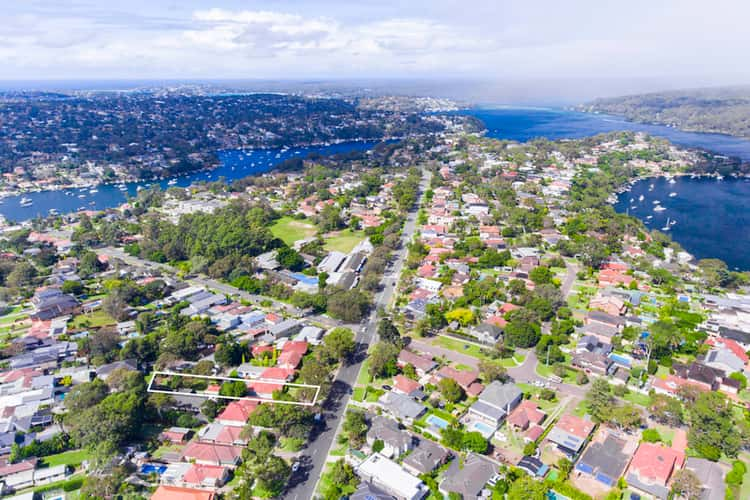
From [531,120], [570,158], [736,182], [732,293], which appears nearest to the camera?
[732,293]

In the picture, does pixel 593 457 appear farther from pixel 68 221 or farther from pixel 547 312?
pixel 68 221

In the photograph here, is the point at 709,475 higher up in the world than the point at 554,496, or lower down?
higher up

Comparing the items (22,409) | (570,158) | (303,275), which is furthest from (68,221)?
(570,158)

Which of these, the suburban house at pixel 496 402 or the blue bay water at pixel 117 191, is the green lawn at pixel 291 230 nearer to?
the blue bay water at pixel 117 191

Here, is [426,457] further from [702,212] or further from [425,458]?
[702,212]

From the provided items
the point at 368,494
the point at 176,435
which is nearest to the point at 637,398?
the point at 368,494

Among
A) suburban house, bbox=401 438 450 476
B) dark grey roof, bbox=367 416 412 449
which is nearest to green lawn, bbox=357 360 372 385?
dark grey roof, bbox=367 416 412 449

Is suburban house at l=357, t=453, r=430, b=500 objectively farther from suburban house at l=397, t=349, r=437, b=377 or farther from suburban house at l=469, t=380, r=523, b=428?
suburban house at l=397, t=349, r=437, b=377
